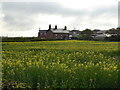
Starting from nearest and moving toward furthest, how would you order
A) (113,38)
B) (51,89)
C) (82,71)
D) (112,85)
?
(51,89), (112,85), (82,71), (113,38)

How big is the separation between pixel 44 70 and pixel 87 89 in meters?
2.55

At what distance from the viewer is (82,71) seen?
1068 cm

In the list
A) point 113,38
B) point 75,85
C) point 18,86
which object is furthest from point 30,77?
point 113,38

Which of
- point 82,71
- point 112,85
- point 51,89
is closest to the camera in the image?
point 51,89

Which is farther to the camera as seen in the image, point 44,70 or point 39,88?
point 44,70

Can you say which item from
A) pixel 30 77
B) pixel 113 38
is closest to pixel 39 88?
pixel 30 77

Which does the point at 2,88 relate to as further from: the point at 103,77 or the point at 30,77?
the point at 103,77

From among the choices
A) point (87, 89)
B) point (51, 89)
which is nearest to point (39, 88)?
point (51, 89)

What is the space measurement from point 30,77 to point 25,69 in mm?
1552

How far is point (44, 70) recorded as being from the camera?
1081 cm

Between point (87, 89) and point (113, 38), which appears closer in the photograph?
point (87, 89)

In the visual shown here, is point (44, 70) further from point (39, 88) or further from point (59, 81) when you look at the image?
point (39, 88)

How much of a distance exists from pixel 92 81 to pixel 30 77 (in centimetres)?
255

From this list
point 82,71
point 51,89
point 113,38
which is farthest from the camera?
point 113,38
